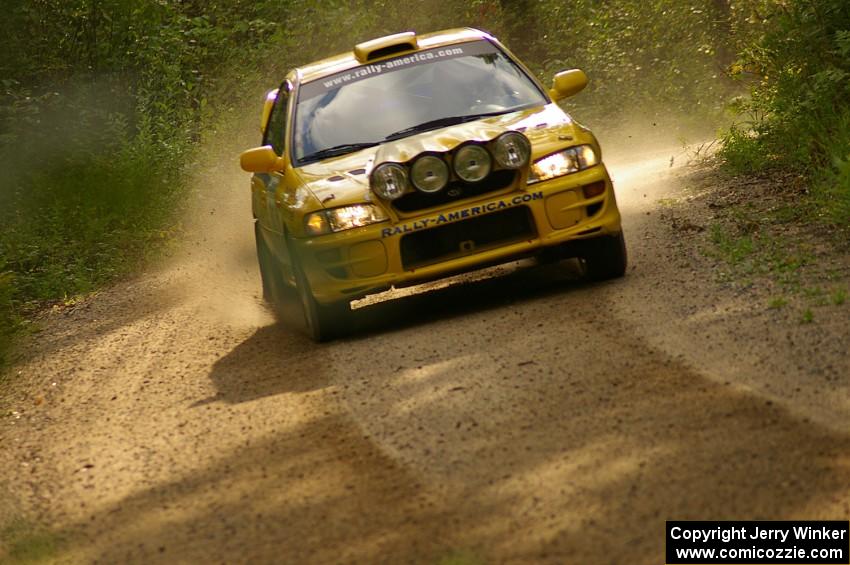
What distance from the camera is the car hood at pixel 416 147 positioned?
8.41 m

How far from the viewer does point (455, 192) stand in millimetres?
8438

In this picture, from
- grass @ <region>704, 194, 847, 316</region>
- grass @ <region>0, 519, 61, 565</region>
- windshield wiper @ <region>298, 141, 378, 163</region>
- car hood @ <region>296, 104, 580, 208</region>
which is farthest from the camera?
windshield wiper @ <region>298, 141, 378, 163</region>

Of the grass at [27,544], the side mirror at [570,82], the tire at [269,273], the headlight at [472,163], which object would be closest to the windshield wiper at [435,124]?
the side mirror at [570,82]

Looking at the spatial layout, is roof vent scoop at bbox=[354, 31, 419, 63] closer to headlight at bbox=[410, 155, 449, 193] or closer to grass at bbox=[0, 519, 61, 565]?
headlight at bbox=[410, 155, 449, 193]

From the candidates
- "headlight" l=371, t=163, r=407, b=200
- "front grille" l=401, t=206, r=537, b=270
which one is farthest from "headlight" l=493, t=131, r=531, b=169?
"headlight" l=371, t=163, r=407, b=200

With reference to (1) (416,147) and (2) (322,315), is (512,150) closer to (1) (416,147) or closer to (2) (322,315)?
(1) (416,147)

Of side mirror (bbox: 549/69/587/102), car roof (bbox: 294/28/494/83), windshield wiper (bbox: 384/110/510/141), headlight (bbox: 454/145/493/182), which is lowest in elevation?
headlight (bbox: 454/145/493/182)

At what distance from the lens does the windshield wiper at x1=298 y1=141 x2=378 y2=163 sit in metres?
9.06

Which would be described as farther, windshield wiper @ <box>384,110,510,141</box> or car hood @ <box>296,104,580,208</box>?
windshield wiper @ <box>384,110,510,141</box>

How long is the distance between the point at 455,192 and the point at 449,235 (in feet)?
0.85

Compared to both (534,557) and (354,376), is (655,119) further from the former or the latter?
(534,557)

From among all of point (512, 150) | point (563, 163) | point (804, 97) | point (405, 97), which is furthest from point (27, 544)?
point (804, 97)

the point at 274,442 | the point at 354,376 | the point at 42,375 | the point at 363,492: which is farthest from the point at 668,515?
the point at 42,375

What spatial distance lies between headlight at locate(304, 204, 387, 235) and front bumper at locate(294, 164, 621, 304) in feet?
0.13
